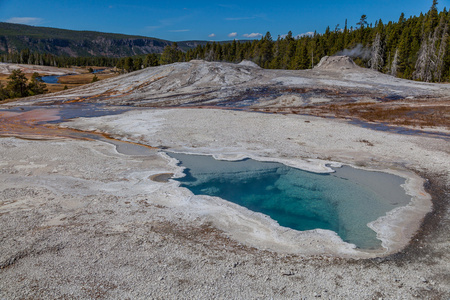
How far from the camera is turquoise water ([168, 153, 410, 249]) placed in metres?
7.34

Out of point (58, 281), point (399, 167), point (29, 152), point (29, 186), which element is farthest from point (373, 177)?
point (29, 152)

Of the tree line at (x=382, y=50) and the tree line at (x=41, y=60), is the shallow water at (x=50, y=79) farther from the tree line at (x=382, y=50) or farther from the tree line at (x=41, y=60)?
the tree line at (x=41, y=60)

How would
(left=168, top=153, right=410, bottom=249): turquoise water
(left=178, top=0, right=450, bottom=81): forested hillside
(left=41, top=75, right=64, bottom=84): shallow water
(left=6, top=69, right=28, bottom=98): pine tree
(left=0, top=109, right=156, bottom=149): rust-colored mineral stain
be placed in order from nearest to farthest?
(left=168, top=153, right=410, bottom=249): turquoise water, (left=0, top=109, right=156, bottom=149): rust-colored mineral stain, (left=6, top=69, right=28, bottom=98): pine tree, (left=178, top=0, right=450, bottom=81): forested hillside, (left=41, top=75, right=64, bottom=84): shallow water

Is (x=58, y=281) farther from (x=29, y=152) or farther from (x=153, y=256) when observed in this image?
(x=29, y=152)

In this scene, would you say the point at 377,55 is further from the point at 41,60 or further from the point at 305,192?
the point at 41,60

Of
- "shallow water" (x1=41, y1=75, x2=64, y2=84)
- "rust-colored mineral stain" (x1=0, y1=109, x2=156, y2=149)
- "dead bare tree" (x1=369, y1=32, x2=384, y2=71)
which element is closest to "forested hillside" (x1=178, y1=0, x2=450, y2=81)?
"dead bare tree" (x1=369, y1=32, x2=384, y2=71)

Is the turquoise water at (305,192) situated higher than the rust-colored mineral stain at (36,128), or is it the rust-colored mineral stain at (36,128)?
the rust-colored mineral stain at (36,128)

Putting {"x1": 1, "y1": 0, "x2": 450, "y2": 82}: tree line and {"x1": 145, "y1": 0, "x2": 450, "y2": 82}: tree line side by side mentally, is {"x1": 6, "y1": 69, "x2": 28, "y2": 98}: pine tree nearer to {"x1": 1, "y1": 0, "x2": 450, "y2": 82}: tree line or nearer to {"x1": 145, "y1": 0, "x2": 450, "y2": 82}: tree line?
{"x1": 1, "y1": 0, "x2": 450, "y2": 82}: tree line

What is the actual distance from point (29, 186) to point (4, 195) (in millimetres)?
700

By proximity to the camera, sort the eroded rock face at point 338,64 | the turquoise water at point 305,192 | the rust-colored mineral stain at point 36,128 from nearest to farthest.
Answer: the turquoise water at point 305,192 < the rust-colored mineral stain at point 36,128 < the eroded rock face at point 338,64

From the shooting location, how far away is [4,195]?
805 centimetres

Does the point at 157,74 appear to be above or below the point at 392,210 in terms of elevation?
above

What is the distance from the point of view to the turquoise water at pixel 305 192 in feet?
24.1

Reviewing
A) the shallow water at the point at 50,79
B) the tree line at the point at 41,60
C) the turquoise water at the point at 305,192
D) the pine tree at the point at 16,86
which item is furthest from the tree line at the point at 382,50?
the tree line at the point at 41,60
